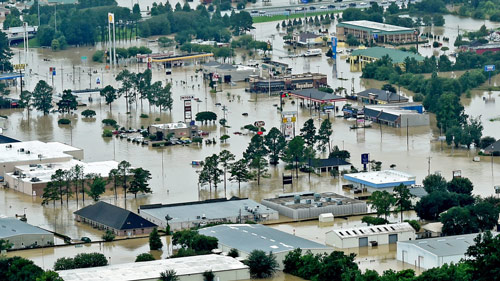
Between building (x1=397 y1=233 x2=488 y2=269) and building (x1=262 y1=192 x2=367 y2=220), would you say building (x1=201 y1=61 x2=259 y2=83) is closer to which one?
building (x1=262 y1=192 x2=367 y2=220)

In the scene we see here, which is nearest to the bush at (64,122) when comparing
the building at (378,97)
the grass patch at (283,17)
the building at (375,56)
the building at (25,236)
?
the building at (378,97)

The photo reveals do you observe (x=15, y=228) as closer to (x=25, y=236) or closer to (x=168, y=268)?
(x=25, y=236)

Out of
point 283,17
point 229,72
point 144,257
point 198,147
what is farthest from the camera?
point 283,17

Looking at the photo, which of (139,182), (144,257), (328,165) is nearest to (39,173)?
(139,182)

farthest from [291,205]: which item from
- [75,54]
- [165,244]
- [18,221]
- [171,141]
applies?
[75,54]

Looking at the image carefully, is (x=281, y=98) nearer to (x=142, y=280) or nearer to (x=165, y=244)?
(x=165, y=244)

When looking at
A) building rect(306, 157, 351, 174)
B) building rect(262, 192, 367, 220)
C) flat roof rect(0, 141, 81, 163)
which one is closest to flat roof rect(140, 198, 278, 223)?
building rect(262, 192, 367, 220)
